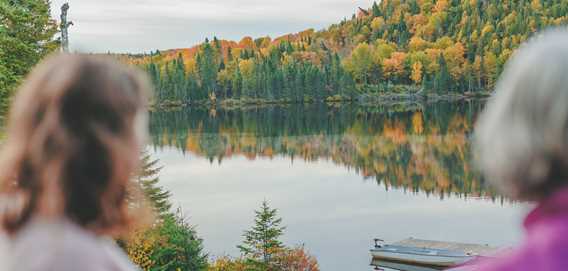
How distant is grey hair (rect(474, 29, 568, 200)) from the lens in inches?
48.2

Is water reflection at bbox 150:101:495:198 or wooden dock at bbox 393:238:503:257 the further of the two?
water reflection at bbox 150:101:495:198

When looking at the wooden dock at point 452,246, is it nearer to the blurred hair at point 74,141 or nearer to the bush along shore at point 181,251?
the bush along shore at point 181,251

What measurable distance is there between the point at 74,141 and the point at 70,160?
36mm

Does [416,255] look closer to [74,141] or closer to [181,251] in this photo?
[181,251]

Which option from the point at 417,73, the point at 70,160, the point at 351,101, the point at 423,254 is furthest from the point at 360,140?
the point at 417,73

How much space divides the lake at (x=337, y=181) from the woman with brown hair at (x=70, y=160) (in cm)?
749

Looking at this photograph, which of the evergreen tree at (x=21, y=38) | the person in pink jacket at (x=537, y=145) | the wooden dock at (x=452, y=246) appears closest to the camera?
the person in pink jacket at (x=537, y=145)

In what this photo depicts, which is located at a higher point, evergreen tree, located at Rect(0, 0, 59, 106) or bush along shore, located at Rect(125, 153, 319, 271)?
evergreen tree, located at Rect(0, 0, 59, 106)

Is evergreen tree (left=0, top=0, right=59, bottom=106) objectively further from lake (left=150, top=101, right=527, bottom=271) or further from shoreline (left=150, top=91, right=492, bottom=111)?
shoreline (left=150, top=91, right=492, bottom=111)

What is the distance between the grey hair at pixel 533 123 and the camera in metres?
1.22

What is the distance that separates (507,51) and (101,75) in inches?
4915

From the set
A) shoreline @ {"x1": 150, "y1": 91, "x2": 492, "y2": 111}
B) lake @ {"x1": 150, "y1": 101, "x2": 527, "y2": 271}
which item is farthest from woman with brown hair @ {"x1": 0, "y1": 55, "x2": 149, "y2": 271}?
shoreline @ {"x1": 150, "y1": 91, "x2": 492, "y2": 111}

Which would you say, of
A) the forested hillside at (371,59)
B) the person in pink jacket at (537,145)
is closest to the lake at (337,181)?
the person in pink jacket at (537,145)

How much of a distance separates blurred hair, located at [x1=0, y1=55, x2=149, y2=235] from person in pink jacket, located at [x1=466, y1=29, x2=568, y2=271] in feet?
2.14
